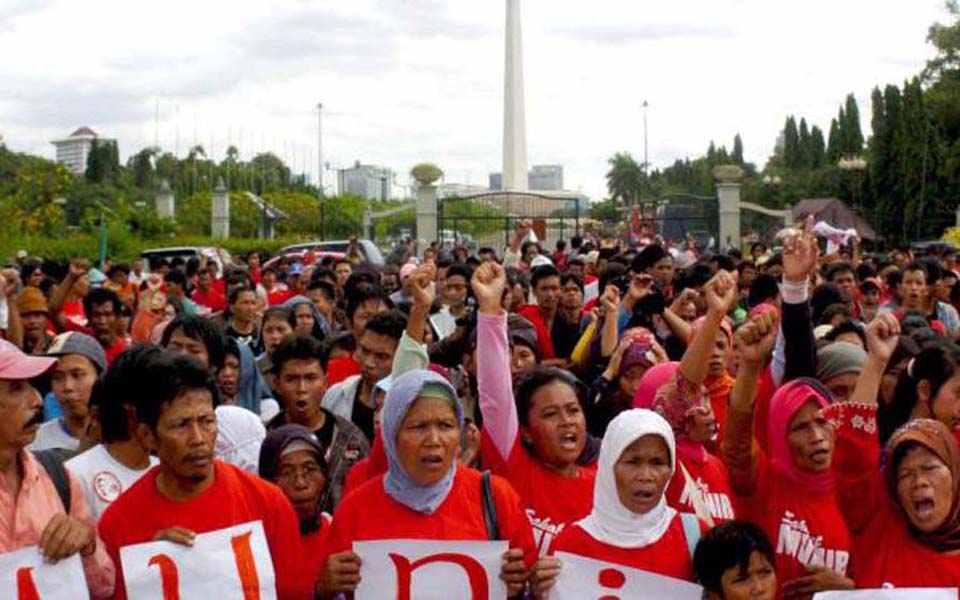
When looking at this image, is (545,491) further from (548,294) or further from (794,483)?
(548,294)

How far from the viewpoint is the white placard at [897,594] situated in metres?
3.29

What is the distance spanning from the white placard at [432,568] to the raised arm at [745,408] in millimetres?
878

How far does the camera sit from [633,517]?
3.38 m

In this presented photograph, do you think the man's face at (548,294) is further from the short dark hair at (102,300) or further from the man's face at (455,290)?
the short dark hair at (102,300)

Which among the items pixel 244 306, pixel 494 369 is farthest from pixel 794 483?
pixel 244 306

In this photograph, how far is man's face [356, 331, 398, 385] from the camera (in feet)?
17.2

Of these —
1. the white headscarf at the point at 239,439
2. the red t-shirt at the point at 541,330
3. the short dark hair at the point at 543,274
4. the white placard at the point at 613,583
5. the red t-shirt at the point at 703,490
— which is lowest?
the white placard at the point at 613,583

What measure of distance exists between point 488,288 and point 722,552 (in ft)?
4.21

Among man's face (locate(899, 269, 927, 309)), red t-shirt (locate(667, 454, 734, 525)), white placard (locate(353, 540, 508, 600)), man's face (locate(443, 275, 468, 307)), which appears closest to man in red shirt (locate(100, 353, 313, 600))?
white placard (locate(353, 540, 508, 600))

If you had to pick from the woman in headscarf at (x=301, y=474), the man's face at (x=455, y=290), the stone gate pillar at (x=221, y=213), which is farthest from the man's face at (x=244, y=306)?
the stone gate pillar at (x=221, y=213)

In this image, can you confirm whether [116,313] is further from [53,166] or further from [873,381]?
[53,166]

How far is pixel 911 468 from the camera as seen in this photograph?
11.1 feet

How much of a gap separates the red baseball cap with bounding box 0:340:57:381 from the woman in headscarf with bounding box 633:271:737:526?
1883 mm

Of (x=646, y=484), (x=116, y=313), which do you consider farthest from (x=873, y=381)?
(x=116, y=313)
